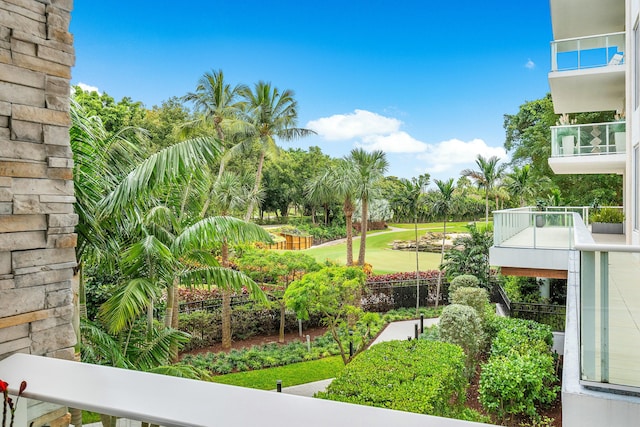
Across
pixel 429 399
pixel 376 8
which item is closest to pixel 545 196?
pixel 429 399

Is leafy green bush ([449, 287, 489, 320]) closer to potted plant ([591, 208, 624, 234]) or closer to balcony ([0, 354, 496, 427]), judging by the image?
potted plant ([591, 208, 624, 234])

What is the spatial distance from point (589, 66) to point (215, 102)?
601 inches

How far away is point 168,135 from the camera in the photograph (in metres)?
23.5

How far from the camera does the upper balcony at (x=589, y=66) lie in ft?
31.0

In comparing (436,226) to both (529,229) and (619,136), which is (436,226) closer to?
(529,229)

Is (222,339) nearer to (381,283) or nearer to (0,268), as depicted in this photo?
(381,283)

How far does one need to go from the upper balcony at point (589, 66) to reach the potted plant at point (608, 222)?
2.97m

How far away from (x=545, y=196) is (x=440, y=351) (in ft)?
72.3

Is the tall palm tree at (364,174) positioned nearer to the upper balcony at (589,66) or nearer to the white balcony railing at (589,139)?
the upper balcony at (589,66)

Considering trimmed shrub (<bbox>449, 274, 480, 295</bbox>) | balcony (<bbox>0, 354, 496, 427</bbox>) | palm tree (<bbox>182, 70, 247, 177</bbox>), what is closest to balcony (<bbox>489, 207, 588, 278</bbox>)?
trimmed shrub (<bbox>449, 274, 480, 295</bbox>)

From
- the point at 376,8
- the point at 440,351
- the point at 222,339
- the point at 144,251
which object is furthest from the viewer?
the point at 376,8

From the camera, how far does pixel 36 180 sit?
2.01 meters

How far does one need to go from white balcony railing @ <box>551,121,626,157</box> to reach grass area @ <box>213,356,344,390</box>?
7262 mm

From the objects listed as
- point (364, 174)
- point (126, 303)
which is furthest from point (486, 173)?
point (126, 303)
